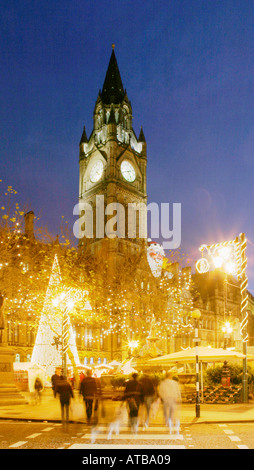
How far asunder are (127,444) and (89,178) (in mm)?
89033

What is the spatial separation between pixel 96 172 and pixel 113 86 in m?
20.9

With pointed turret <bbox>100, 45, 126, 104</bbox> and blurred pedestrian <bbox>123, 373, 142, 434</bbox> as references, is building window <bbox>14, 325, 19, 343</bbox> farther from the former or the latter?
pointed turret <bbox>100, 45, 126, 104</bbox>

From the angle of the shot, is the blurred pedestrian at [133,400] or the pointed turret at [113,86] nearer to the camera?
the blurred pedestrian at [133,400]

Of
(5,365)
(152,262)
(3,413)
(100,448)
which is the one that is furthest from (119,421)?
(152,262)

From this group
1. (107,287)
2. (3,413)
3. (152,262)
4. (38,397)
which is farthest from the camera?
(152,262)

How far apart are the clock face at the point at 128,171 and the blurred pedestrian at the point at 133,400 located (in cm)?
8216

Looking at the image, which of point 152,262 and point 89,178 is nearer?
point 152,262

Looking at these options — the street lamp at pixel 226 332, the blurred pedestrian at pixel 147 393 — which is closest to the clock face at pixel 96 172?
the street lamp at pixel 226 332

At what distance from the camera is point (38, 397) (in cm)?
2475

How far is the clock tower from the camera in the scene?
293 feet

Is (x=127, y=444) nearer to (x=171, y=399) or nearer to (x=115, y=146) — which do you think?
(x=171, y=399)

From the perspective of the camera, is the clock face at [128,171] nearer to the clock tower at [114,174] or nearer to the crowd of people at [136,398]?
the clock tower at [114,174]

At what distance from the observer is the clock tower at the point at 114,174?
3514 inches

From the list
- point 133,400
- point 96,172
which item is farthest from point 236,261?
point 96,172
